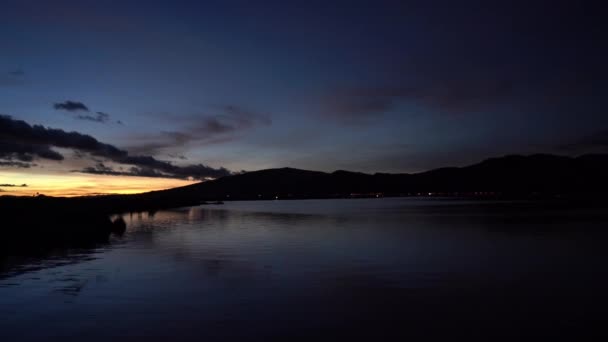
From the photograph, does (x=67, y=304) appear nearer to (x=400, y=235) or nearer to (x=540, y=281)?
(x=540, y=281)

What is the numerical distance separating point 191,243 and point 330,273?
22.1 metres

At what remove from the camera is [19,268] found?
1097 inches

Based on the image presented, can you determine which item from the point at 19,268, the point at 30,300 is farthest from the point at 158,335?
the point at 19,268

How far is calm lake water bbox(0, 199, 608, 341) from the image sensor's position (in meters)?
15.9

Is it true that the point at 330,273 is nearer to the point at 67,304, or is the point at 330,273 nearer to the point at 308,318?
the point at 308,318

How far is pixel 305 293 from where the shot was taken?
21.9 meters

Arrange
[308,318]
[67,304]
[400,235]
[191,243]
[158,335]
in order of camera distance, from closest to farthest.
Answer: [158,335] → [308,318] → [67,304] → [191,243] → [400,235]

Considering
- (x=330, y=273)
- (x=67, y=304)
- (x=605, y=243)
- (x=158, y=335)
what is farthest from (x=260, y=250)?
(x=605, y=243)

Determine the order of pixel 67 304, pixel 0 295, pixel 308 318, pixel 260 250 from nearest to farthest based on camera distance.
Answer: pixel 308 318 < pixel 67 304 < pixel 0 295 < pixel 260 250

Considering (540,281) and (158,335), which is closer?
(158,335)

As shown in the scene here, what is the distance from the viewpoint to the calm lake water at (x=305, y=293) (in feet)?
52.2

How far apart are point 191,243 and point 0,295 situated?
24742 millimetres

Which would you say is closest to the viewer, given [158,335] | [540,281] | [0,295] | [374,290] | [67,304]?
[158,335]

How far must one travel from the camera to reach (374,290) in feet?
73.0
